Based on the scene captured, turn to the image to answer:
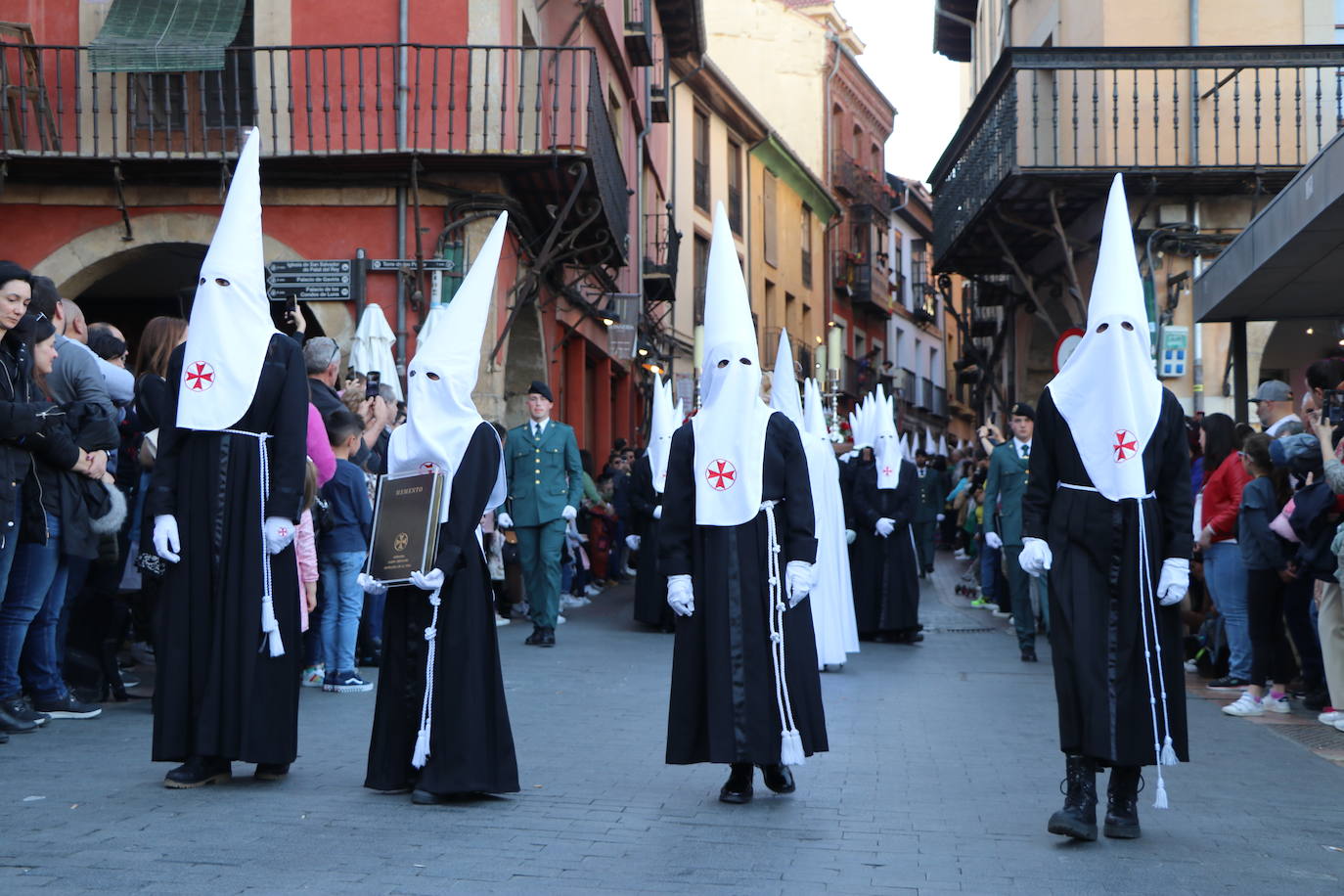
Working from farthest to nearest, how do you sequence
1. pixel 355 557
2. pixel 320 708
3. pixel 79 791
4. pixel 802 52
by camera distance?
1. pixel 802 52
2. pixel 355 557
3. pixel 320 708
4. pixel 79 791

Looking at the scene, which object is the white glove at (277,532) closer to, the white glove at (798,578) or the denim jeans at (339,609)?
the white glove at (798,578)

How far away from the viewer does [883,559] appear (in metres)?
15.5

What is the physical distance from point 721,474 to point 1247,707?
4.90 m

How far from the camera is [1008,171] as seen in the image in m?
20.4

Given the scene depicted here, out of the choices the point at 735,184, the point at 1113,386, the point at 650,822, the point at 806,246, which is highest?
the point at 735,184

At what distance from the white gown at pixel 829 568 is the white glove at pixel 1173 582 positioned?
19.2 feet

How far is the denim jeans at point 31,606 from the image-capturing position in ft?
26.9

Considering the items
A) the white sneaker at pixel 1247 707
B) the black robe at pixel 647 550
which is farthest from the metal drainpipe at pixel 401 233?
the white sneaker at pixel 1247 707

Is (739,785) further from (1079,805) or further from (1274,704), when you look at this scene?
(1274,704)

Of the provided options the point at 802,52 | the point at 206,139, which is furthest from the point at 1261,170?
the point at 802,52

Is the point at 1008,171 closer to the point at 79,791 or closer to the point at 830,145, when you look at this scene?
the point at 79,791

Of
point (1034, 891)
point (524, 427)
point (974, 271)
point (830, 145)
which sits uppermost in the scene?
point (830, 145)

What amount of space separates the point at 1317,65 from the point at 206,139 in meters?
13.0

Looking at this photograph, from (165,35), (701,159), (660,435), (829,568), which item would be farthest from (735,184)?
(829,568)
